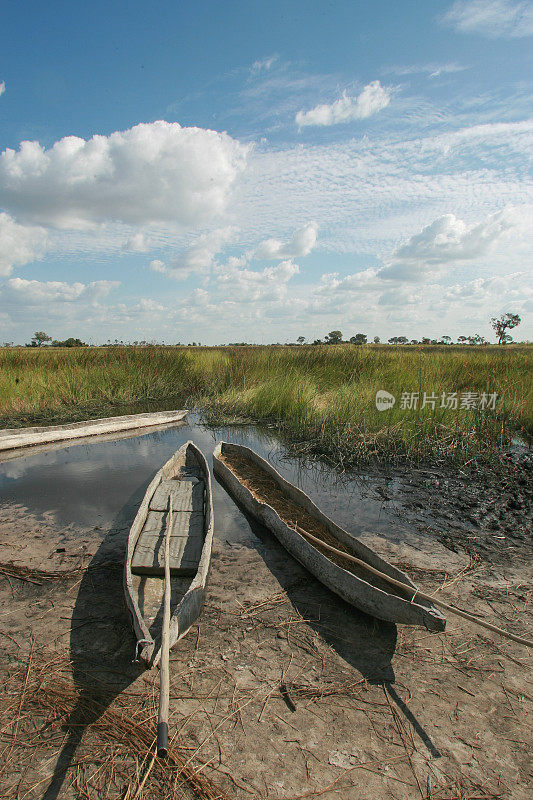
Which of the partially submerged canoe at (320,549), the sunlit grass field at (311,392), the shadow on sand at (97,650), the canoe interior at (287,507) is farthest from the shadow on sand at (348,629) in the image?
the sunlit grass field at (311,392)

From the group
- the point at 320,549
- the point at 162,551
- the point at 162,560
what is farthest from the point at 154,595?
the point at 320,549

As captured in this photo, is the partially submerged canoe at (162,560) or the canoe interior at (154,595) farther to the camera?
the canoe interior at (154,595)

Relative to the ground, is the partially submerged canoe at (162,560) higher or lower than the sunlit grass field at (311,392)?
lower

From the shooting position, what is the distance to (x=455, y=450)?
8.12 m

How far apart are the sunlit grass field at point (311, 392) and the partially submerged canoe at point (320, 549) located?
8.25 ft

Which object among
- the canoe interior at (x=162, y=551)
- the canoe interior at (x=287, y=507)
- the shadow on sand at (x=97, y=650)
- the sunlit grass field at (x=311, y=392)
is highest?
the sunlit grass field at (x=311, y=392)

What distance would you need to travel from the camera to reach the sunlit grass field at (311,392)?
854 centimetres

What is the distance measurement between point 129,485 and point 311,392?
558 cm

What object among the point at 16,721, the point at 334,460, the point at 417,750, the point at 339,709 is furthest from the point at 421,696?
the point at 334,460

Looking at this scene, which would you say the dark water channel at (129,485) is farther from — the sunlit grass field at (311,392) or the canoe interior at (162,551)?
the sunlit grass field at (311,392)

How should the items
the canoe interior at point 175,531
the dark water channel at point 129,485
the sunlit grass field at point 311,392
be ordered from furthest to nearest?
the sunlit grass field at point 311,392, the dark water channel at point 129,485, the canoe interior at point 175,531

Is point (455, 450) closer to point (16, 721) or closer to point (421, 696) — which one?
point (421, 696)

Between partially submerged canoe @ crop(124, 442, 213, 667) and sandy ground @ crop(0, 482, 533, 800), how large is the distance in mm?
254

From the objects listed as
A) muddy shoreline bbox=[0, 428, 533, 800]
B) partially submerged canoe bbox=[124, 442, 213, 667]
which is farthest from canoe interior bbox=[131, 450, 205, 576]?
muddy shoreline bbox=[0, 428, 533, 800]
